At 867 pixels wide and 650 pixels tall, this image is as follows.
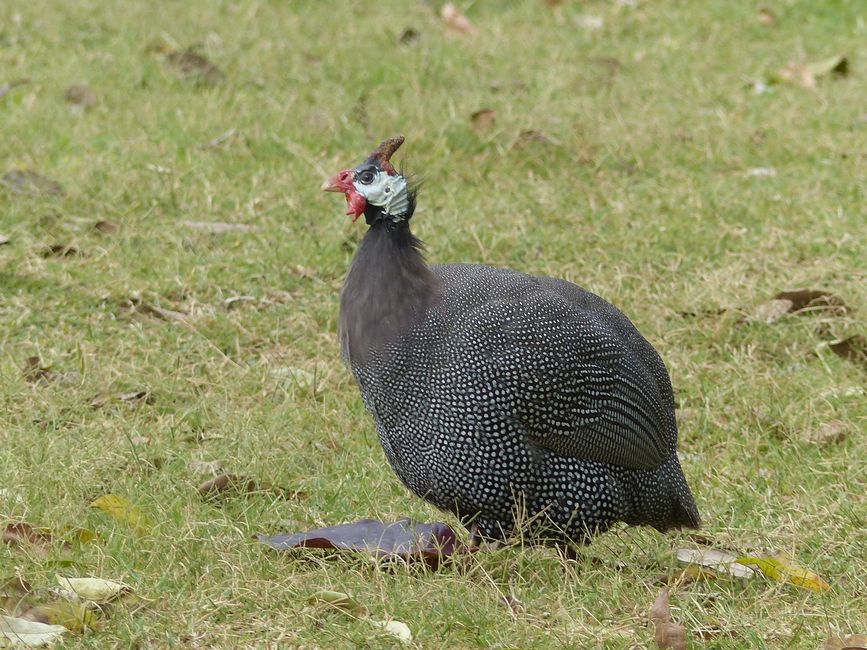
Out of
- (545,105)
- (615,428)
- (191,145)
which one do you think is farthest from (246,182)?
(615,428)

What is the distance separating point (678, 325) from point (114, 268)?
2.04 m

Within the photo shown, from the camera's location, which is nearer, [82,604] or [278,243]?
[82,604]

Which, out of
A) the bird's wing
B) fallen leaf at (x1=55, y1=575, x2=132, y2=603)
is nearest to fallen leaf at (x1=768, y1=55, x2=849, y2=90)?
the bird's wing

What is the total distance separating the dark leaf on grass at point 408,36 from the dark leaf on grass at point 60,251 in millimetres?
2774

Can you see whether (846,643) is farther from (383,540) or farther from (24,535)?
(24,535)

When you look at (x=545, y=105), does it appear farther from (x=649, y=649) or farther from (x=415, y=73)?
(x=649, y=649)

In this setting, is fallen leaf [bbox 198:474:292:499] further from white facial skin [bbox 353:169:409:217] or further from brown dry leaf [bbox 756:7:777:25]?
brown dry leaf [bbox 756:7:777:25]

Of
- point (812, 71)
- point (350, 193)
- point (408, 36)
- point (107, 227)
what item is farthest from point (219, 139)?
point (812, 71)

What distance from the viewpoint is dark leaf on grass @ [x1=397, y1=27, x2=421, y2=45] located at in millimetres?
7533

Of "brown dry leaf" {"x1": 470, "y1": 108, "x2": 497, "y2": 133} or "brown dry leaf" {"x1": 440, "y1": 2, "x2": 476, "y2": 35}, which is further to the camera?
"brown dry leaf" {"x1": 440, "y1": 2, "x2": 476, "y2": 35}

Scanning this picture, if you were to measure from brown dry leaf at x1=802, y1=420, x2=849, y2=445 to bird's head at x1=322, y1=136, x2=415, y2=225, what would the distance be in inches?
62.6

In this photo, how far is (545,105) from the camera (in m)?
6.75

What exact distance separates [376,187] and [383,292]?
0.26m

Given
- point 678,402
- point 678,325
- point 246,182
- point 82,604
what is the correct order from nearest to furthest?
point 82,604
point 678,402
point 678,325
point 246,182
